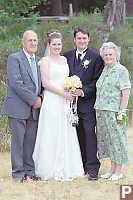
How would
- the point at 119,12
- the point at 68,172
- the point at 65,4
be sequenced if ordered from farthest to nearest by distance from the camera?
the point at 65,4, the point at 119,12, the point at 68,172

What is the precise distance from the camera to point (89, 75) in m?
5.14

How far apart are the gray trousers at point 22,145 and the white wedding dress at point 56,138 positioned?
0.11 m

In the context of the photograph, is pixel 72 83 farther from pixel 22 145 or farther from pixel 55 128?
pixel 22 145

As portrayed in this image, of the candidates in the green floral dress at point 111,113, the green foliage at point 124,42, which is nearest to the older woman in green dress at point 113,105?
the green floral dress at point 111,113

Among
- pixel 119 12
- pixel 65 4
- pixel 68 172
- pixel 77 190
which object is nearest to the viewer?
pixel 77 190

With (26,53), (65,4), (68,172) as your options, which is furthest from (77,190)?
(65,4)

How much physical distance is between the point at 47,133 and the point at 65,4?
20.6 meters

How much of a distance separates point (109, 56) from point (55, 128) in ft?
3.90

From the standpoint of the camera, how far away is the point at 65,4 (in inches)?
971

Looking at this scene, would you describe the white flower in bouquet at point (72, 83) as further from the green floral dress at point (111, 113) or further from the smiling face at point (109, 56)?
the smiling face at point (109, 56)

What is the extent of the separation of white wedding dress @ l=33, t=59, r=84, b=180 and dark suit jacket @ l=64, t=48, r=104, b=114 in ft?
0.56

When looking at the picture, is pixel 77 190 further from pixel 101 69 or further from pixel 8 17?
pixel 8 17

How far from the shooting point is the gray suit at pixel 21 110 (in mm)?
4887

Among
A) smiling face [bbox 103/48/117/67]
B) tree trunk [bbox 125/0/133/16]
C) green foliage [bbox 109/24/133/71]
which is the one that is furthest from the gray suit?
tree trunk [bbox 125/0/133/16]
